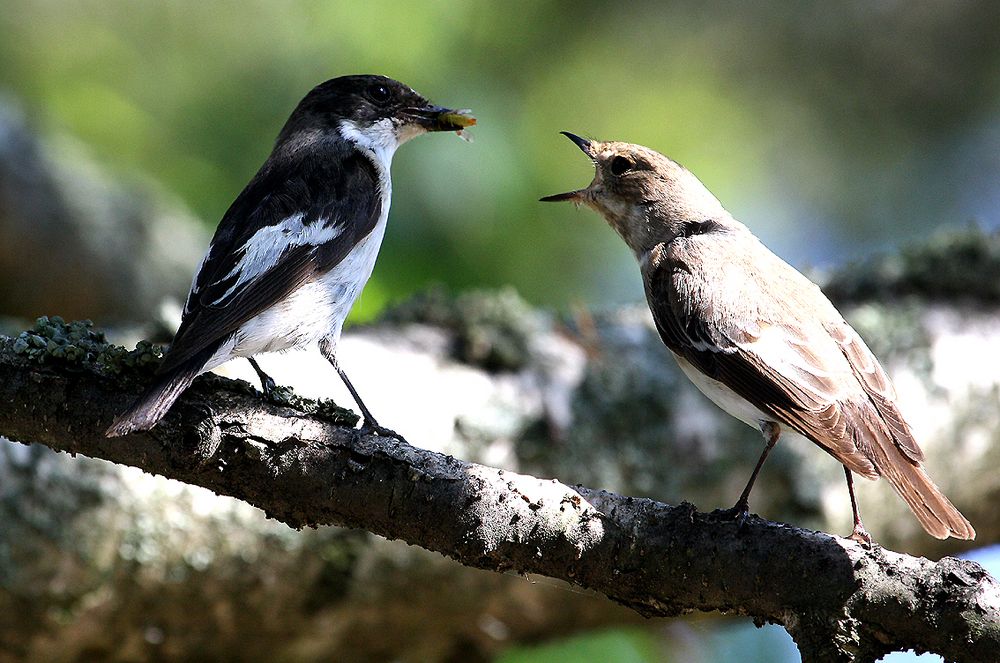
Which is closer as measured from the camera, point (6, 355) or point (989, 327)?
point (6, 355)

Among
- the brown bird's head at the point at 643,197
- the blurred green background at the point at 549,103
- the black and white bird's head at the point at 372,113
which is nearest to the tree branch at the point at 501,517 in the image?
the brown bird's head at the point at 643,197

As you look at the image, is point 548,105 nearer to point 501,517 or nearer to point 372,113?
point 372,113

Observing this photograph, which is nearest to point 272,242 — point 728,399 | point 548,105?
point 728,399

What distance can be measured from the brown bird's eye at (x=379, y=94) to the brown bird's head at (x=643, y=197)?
0.79m

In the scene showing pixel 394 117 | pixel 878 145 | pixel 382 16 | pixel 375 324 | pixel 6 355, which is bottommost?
pixel 6 355

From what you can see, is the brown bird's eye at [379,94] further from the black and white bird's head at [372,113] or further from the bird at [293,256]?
the bird at [293,256]

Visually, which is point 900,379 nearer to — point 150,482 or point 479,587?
point 479,587

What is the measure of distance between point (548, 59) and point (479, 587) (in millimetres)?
3434

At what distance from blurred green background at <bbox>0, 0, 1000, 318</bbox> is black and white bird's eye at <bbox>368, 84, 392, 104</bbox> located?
119 cm

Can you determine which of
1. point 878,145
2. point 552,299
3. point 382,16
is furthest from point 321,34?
point 878,145

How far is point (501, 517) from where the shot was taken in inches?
97.9

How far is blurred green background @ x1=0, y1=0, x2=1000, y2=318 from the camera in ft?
18.7

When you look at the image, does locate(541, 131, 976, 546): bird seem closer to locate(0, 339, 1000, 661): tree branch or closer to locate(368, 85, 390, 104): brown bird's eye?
locate(0, 339, 1000, 661): tree branch

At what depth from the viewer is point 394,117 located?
4.27 meters
